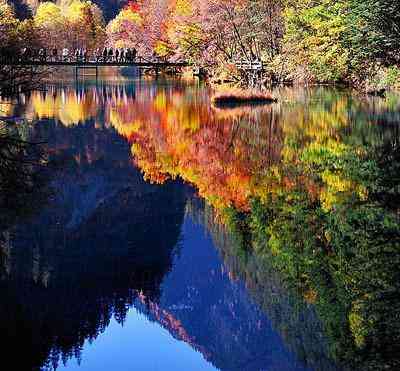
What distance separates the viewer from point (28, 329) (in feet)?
26.9

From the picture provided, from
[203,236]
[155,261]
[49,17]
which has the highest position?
[49,17]

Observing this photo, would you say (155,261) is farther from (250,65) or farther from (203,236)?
(250,65)

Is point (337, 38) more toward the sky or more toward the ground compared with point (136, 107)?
more toward the sky

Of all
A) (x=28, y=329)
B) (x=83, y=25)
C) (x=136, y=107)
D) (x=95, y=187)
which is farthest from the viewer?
(x=83, y=25)

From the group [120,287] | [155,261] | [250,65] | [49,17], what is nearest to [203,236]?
[155,261]

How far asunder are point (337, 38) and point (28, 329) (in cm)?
3660

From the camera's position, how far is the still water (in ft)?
26.1

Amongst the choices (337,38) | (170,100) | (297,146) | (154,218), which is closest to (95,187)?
(154,218)

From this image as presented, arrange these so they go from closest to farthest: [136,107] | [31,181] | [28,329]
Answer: [28,329] → [31,181] → [136,107]

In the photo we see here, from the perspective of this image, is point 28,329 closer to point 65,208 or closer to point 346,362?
point 346,362

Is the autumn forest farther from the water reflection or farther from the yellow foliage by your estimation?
the yellow foliage

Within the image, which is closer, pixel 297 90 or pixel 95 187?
pixel 95 187

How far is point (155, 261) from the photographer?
11297 millimetres

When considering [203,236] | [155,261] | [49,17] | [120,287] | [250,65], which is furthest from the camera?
[49,17]
